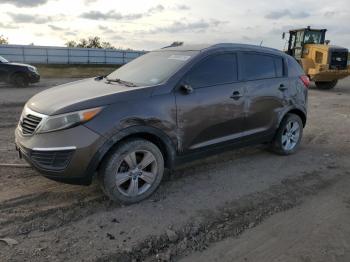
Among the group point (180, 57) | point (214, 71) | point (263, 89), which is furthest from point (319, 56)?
point (180, 57)

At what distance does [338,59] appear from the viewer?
683 inches

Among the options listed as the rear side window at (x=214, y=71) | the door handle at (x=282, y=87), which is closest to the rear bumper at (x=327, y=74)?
the door handle at (x=282, y=87)

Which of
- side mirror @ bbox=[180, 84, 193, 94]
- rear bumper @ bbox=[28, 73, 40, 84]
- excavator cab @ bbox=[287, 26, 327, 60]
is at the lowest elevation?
rear bumper @ bbox=[28, 73, 40, 84]

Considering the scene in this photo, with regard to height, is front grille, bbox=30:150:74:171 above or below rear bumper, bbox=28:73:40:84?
above

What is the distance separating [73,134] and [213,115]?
186cm

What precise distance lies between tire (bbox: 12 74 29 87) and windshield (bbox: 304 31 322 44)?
13.3m

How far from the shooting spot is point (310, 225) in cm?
385

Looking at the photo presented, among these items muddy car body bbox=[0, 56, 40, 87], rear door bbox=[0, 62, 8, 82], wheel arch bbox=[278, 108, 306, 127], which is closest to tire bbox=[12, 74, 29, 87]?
muddy car body bbox=[0, 56, 40, 87]

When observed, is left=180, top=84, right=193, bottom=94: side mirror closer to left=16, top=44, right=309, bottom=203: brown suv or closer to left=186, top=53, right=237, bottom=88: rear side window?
left=16, top=44, right=309, bottom=203: brown suv

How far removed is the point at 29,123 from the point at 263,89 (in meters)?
3.25

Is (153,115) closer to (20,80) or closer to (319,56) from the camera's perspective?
(20,80)

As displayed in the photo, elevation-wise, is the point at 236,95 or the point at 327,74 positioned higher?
the point at 236,95

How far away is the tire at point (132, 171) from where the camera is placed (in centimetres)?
396

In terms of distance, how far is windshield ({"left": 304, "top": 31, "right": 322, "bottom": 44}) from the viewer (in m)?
18.3
